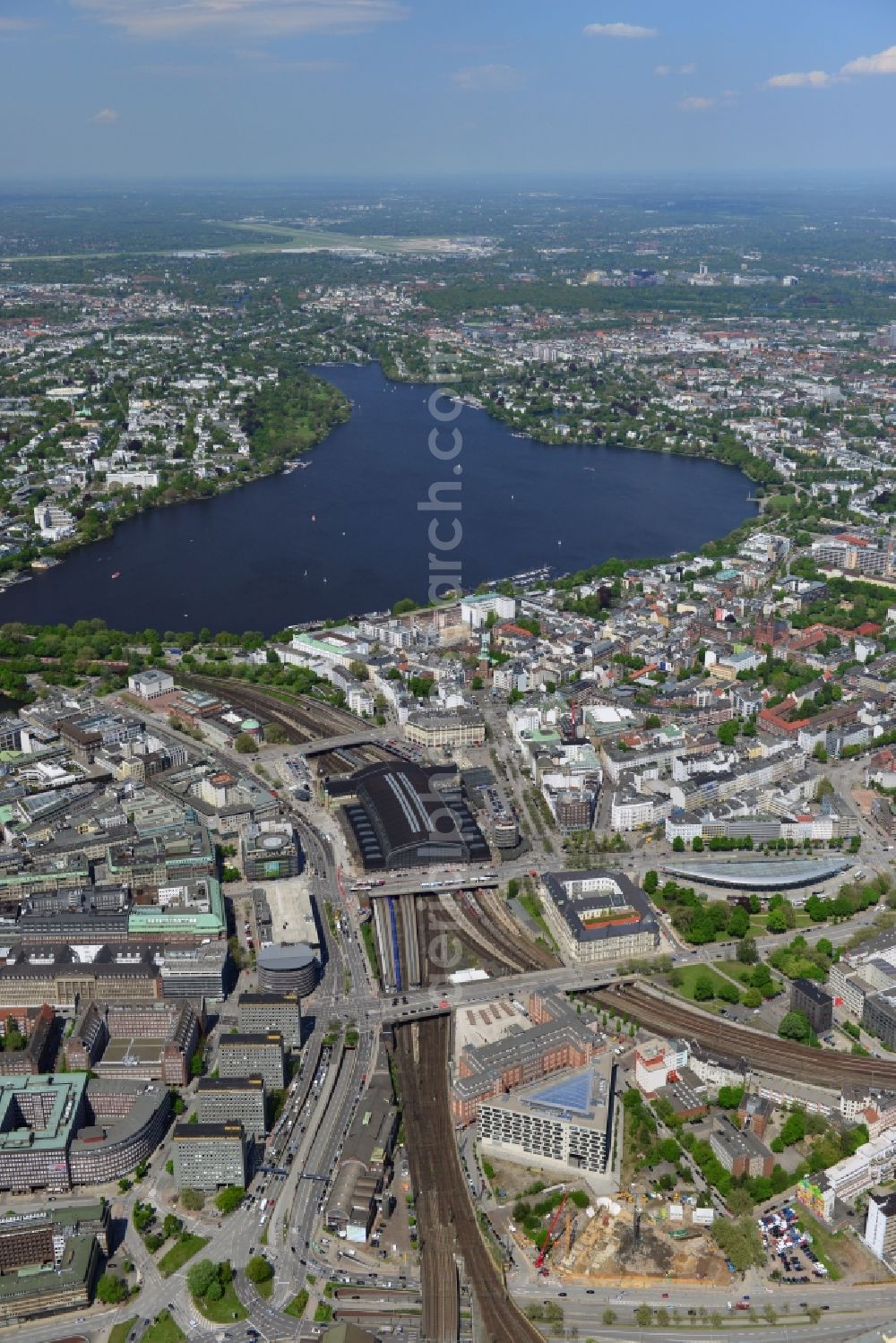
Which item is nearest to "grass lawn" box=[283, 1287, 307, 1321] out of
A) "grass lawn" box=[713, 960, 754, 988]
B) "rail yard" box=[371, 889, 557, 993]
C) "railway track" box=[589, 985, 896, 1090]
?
"rail yard" box=[371, 889, 557, 993]

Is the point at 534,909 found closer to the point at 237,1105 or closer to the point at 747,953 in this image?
the point at 747,953

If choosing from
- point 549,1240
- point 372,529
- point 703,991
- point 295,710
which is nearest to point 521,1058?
point 549,1240

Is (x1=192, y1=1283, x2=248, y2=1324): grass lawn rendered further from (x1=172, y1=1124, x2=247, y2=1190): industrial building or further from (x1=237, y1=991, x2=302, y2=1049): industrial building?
(x1=237, y1=991, x2=302, y2=1049): industrial building

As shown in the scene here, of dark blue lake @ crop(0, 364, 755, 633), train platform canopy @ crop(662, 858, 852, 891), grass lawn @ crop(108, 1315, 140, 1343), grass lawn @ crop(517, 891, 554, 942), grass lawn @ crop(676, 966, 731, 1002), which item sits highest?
dark blue lake @ crop(0, 364, 755, 633)

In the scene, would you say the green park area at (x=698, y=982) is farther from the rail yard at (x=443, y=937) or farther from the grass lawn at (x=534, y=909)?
the grass lawn at (x=534, y=909)

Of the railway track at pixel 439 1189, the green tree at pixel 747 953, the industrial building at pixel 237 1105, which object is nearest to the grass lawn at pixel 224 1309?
the railway track at pixel 439 1189
